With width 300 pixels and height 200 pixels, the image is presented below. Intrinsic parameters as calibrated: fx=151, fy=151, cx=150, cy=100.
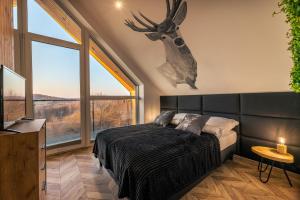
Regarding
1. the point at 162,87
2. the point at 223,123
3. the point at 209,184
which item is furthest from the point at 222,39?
the point at 162,87

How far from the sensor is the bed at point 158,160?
1.53 meters

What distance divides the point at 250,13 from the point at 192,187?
2.38 metres

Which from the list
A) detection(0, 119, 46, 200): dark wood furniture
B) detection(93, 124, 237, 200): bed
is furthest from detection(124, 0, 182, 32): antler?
detection(0, 119, 46, 200): dark wood furniture

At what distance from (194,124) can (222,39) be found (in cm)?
150

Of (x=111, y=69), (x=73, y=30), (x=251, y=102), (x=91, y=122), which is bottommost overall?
(x=91, y=122)

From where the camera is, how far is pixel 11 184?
106cm

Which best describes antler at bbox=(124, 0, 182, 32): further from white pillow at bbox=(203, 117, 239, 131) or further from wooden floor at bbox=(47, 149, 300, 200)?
wooden floor at bbox=(47, 149, 300, 200)

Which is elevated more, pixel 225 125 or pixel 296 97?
pixel 296 97

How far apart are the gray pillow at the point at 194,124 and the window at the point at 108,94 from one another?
224 cm

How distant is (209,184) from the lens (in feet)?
6.97

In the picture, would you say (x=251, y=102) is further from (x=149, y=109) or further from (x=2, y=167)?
(x=2, y=167)

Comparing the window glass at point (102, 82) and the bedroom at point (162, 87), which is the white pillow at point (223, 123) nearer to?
the bedroom at point (162, 87)

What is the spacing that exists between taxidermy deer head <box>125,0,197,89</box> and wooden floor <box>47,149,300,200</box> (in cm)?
201

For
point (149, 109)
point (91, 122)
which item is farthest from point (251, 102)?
point (91, 122)
